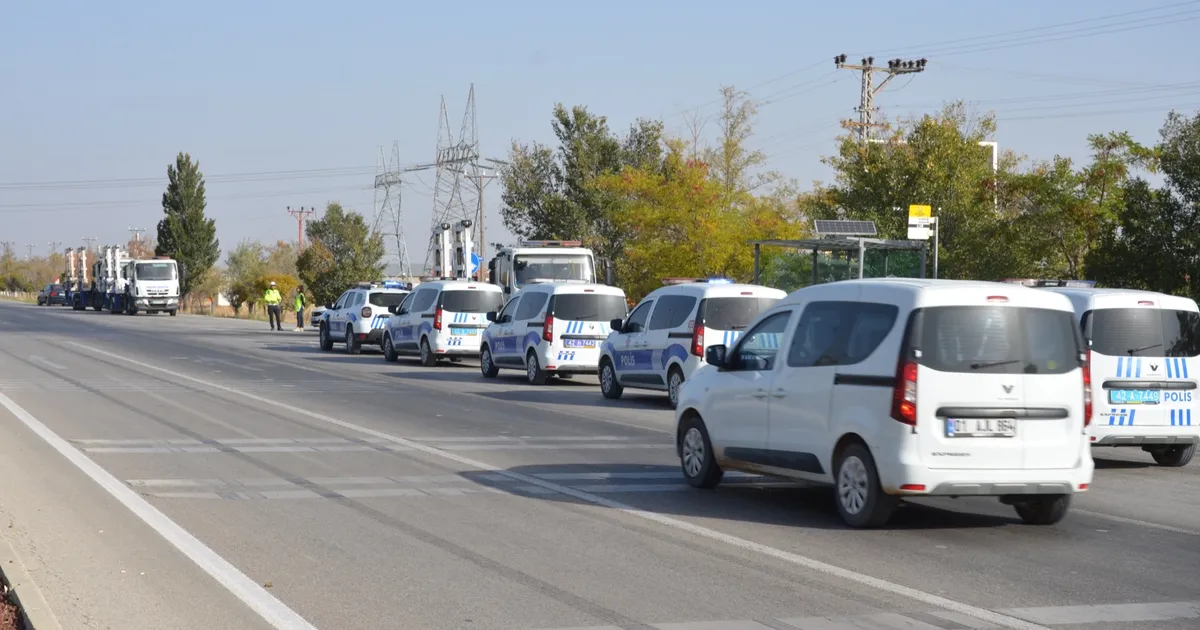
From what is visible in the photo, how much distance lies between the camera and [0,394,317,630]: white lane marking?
721 centimetres

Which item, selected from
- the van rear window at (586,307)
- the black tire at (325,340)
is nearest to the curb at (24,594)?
the van rear window at (586,307)

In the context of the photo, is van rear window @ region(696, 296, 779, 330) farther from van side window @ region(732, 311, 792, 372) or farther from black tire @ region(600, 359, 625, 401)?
van side window @ region(732, 311, 792, 372)

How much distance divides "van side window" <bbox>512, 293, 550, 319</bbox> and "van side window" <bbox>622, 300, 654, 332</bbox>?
3.69 m

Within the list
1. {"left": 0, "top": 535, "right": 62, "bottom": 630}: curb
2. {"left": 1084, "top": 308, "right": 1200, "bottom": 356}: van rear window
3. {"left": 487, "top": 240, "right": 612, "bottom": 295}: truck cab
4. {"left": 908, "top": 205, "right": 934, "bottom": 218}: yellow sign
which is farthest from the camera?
{"left": 487, "top": 240, "right": 612, "bottom": 295}: truck cab

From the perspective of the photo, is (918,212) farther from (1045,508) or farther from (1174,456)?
(1045,508)

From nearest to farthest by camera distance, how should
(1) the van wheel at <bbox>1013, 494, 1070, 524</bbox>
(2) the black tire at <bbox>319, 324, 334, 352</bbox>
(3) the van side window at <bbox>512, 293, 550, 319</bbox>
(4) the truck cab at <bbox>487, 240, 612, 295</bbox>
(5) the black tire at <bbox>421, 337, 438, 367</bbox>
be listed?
(1) the van wheel at <bbox>1013, 494, 1070, 524</bbox>
(3) the van side window at <bbox>512, 293, 550, 319</bbox>
(5) the black tire at <bbox>421, 337, 438, 367</bbox>
(4) the truck cab at <bbox>487, 240, 612, 295</bbox>
(2) the black tire at <bbox>319, 324, 334, 352</bbox>

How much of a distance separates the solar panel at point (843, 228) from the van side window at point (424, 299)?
350 inches

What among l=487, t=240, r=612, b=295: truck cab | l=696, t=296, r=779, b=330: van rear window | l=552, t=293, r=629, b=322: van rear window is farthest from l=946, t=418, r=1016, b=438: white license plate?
l=487, t=240, r=612, b=295: truck cab

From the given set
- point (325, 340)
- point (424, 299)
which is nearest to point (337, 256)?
point (325, 340)

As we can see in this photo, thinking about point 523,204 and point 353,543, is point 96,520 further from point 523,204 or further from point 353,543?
point 523,204

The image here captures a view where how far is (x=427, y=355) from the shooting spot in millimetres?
30453

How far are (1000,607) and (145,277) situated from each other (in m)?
69.1

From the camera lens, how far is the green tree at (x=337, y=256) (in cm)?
6438

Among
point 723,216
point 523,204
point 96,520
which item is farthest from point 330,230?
point 96,520
